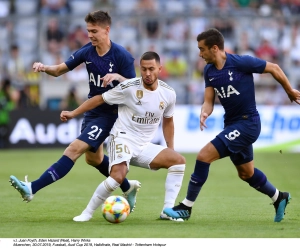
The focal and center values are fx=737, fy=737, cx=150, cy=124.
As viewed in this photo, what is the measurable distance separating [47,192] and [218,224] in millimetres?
4689

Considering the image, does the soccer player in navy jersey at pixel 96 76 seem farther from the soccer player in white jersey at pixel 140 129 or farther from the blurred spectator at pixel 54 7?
the blurred spectator at pixel 54 7

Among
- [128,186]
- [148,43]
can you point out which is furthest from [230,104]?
[148,43]

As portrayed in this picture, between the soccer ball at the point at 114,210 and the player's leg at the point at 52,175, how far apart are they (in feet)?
2.57

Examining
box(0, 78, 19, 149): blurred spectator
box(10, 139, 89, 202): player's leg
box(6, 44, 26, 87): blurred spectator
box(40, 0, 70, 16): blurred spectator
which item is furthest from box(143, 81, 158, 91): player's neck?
box(40, 0, 70, 16): blurred spectator

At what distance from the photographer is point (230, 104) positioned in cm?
859

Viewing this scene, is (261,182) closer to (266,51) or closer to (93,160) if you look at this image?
(93,160)

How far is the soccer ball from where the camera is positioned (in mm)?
8133

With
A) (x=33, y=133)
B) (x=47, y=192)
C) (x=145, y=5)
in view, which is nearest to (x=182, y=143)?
(x=33, y=133)

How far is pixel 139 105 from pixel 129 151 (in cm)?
56

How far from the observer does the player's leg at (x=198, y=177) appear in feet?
27.3

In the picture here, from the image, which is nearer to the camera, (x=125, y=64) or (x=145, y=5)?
(x=125, y=64)

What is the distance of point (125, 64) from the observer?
9.04 m

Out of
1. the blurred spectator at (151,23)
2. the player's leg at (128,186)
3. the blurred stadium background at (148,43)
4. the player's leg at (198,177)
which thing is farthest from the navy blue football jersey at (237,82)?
Result: the blurred spectator at (151,23)

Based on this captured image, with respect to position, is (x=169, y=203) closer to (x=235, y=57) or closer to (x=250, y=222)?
(x=250, y=222)
